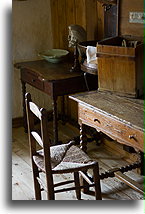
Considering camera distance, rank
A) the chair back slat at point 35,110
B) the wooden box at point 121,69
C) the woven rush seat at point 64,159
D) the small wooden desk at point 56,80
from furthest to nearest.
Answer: the small wooden desk at point 56,80 → the wooden box at point 121,69 → the woven rush seat at point 64,159 → the chair back slat at point 35,110

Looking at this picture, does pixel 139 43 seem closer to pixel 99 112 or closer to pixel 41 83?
pixel 99 112

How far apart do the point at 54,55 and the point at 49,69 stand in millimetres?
331

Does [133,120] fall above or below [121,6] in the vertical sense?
below

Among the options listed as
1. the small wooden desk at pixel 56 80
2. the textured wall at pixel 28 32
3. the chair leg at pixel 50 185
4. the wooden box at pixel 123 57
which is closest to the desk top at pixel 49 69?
the small wooden desk at pixel 56 80

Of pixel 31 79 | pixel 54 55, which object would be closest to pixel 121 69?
pixel 31 79

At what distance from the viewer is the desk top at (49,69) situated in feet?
11.3

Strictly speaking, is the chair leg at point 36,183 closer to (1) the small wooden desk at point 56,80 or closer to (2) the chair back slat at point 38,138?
(2) the chair back slat at point 38,138

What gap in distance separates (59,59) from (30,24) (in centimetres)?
57

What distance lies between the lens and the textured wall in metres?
4.09

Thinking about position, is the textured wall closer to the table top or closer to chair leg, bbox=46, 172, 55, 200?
the table top

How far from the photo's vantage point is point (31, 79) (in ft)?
12.3

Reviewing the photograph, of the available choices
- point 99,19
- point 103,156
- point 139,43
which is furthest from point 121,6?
point 103,156

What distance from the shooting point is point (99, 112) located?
2.57 meters

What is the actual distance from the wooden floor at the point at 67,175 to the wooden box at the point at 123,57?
72 centimetres
